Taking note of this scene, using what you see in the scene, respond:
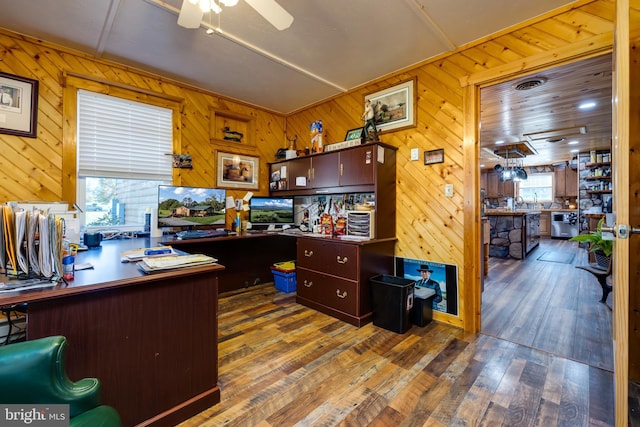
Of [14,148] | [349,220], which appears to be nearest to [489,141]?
[349,220]

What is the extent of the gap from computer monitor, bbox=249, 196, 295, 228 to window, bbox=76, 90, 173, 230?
111 centimetres

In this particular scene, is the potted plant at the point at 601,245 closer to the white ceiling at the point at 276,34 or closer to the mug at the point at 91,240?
the white ceiling at the point at 276,34

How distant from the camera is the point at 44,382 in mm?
847

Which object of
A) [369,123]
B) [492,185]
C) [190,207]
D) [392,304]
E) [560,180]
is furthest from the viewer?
[492,185]

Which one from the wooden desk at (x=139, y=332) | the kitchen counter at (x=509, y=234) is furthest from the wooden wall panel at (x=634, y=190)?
the kitchen counter at (x=509, y=234)

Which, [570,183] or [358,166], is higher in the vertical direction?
[570,183]

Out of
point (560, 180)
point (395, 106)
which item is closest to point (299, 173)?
point (395, 106)

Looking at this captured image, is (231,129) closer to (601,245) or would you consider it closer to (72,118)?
(72,118)

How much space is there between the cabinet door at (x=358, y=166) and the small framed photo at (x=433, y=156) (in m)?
0.53

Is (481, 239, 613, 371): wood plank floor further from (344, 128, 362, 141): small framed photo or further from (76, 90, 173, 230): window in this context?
(76, 90, 173, 230): window

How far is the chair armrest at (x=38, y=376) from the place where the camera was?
818 millimetres

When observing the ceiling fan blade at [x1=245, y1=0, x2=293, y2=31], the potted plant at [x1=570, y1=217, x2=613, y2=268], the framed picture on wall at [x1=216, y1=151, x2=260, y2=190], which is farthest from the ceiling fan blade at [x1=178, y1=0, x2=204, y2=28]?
the potted plant at [x1=570, y1=217, x2=613, y2=268]

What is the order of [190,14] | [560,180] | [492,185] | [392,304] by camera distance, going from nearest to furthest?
1. [190,14]
2. [392,304]
3. [560,180]
4. [492,185]

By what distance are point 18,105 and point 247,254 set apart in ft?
8.58
